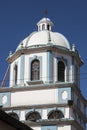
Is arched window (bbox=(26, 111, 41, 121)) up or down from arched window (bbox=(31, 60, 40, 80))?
down

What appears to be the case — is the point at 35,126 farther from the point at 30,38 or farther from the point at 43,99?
the point at 30,38

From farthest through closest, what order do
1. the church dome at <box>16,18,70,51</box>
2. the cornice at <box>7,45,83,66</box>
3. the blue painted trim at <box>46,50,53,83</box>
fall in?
1. the church dome at <box>16,18,70,51</box>
2. the cornice at <box>7,45,83,66</box>
3. the blue painted trim at <box>46,50,53,83</box>

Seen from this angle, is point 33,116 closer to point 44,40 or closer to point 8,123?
point 44,40

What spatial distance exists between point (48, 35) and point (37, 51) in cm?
218

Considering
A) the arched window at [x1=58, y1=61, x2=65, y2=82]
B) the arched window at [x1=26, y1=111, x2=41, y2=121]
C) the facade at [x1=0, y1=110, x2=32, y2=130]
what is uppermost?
the arched window at [x1=58, y1=61, x2=65, y2=82]

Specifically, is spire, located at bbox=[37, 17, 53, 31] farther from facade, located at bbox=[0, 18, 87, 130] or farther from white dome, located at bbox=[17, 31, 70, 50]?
facade, located at bbox=[0, 18, 87, 130]

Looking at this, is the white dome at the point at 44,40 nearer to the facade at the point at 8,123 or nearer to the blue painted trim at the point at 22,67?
the blue painted trim at the point at 22,67

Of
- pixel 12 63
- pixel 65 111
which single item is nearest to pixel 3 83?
pixel 12 63

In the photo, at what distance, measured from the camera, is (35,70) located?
37281 mm

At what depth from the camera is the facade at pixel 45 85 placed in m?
35.8

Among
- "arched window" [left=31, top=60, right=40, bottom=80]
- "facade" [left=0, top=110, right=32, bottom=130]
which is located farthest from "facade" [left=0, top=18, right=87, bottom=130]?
"facade" [left=0, top=110, right=32, bottom=130]

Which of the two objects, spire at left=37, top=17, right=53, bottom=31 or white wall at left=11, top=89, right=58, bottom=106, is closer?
white wall at left=11, top=89, right=58, bottom=106

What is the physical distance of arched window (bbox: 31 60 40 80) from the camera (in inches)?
1463

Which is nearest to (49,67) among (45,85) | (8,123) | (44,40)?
(45,85)
